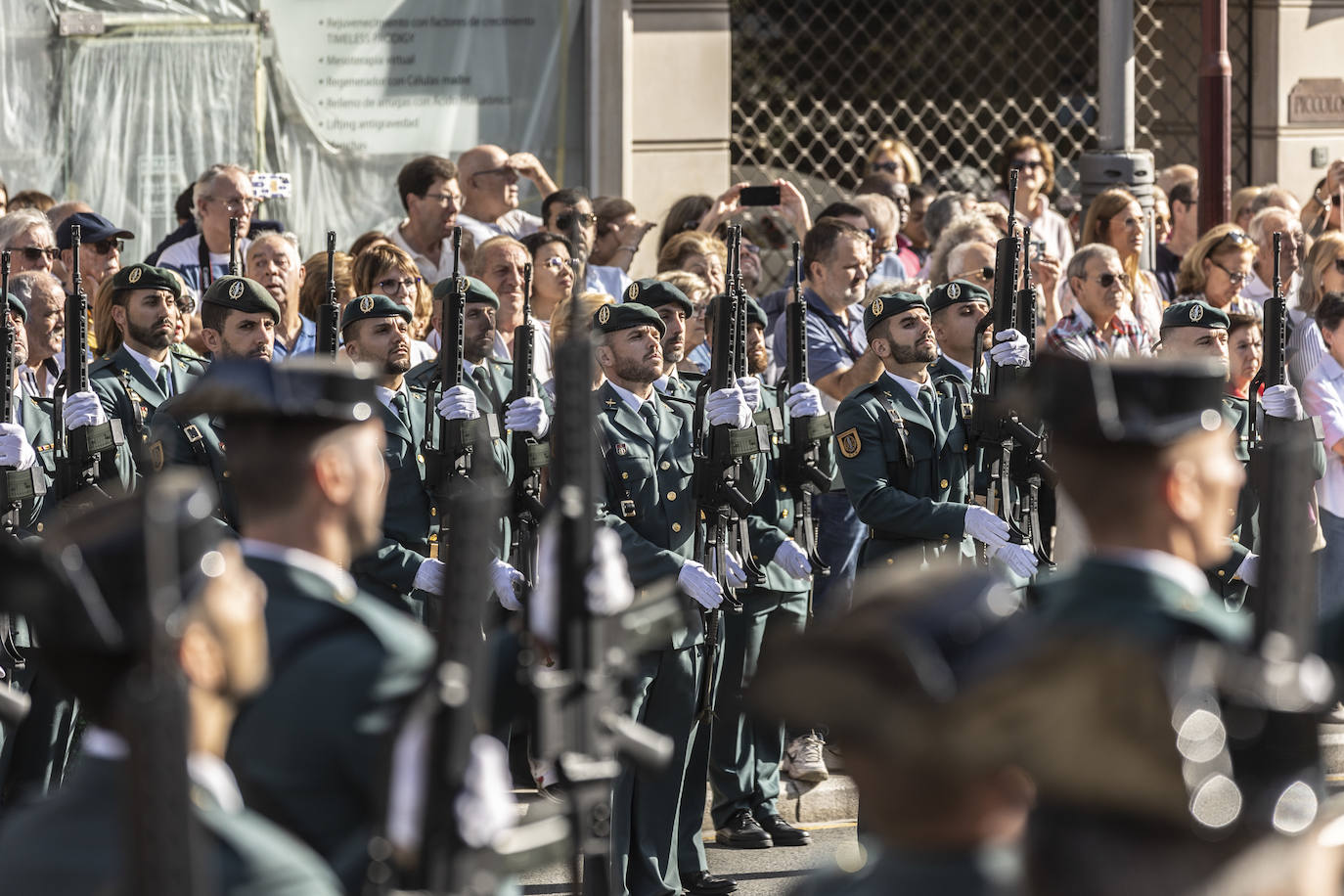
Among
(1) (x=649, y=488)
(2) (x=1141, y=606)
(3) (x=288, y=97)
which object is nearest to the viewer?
(2) (x=1141, y=606)

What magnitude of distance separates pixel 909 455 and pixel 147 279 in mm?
2423

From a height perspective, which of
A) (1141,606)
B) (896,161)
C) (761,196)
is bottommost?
(1141,606)

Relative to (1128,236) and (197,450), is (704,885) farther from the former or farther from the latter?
(1128,236)

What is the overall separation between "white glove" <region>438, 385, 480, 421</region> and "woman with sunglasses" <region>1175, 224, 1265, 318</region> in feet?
10.8

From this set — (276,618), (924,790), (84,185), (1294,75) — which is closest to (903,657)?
(924,790)

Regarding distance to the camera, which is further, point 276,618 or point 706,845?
point 706,845

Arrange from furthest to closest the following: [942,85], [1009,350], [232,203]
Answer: [942,85], [232,203], [1009,350]

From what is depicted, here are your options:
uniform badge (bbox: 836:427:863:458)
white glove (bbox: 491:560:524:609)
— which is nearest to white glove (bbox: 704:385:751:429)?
uniform badge (bbox: 836:427:863:458)

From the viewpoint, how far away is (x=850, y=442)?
6715mm

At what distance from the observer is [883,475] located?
264 inches

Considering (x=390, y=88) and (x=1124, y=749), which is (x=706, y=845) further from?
(x=390, y=88)

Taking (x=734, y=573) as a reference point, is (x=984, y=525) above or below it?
above

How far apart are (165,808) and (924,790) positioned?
817mm

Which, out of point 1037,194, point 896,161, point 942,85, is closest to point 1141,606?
point 1037,194
